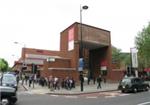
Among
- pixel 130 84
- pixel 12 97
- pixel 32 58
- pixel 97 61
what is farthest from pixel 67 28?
pixel 32 58

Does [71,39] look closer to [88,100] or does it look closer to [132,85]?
[132,85]


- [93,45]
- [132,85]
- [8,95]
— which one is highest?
[93,45]

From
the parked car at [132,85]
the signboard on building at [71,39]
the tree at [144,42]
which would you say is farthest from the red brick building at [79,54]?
the tree at [144,42]

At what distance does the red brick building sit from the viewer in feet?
165

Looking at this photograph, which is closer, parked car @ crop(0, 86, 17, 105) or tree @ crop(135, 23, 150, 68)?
parked car @ crop(0, 86, 17, 105)

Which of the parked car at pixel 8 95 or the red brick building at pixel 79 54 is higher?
the red brick building at pixel 79 54

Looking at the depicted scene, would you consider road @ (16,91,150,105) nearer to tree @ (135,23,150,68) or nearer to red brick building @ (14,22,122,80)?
red brick building @ (14,22,122,80)

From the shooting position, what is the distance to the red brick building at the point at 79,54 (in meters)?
50.3

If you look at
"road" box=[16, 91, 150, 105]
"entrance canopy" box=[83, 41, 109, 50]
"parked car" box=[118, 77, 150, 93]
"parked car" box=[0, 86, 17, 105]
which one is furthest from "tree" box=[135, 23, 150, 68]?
"parked car" box=[0, 86, 17, 105]

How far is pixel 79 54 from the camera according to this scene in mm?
51812

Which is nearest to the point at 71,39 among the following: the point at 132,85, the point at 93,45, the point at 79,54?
A: the point at 79,54

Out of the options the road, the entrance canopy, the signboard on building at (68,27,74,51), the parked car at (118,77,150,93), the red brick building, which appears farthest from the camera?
the entrance canopy

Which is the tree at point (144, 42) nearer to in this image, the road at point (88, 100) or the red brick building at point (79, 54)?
the red brick building at point (79, 54)

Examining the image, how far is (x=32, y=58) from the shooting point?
105312 millimetres
